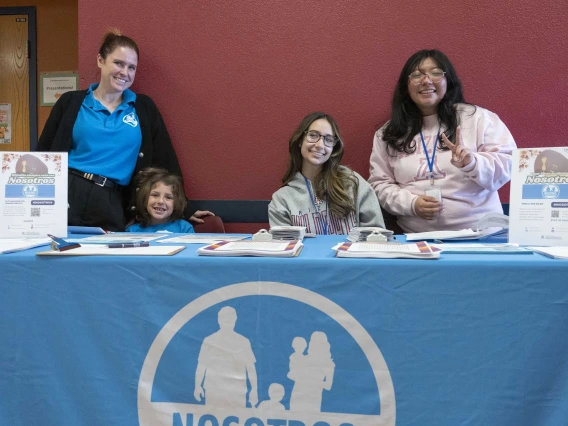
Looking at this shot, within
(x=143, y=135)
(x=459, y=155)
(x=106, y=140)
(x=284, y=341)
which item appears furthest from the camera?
(x=143, y=135)

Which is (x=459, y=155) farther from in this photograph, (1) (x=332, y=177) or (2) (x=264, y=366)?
(2) (x=264, y=366)

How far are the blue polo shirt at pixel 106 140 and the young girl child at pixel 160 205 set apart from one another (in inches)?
5.8

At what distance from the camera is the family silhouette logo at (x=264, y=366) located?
129 cm

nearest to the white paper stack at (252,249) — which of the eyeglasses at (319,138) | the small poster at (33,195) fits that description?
the small poster at (33,195)

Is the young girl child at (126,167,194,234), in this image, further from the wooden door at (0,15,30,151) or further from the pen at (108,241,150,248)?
the wooden door at (0,15,30,151)

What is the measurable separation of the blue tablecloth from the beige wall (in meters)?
3.23

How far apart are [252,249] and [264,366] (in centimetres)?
29

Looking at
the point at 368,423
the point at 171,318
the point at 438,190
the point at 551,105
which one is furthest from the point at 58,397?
the point at 551,105

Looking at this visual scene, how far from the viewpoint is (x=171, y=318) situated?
4.42 feet

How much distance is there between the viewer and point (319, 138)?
2297mm

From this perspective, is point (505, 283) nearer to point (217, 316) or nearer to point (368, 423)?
point (368, 423)

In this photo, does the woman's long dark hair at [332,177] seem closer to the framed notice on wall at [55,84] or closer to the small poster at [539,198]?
the small poster at [539,198]

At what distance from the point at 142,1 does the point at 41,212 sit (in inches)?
61.0

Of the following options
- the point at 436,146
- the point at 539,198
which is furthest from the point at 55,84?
the point at 539,198
